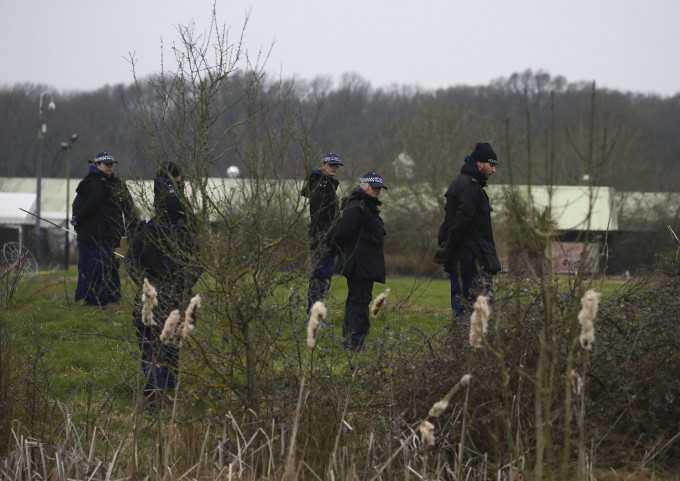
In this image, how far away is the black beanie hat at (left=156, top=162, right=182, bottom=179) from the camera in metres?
5.39

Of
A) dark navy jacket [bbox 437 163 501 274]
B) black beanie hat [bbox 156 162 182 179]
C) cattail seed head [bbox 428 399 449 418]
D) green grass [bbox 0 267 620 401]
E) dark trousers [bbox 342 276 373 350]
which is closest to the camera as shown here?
cattail seed head [bbox 428 399 449 418]

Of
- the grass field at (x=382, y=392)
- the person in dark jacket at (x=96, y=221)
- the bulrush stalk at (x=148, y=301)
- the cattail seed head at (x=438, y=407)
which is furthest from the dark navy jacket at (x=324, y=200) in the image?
the person in dark jacket at (x=96, y=221)

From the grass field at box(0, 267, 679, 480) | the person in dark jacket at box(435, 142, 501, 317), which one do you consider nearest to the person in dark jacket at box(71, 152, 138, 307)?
Answer: the person in dark jacket at box(435, 142, 501, 317)

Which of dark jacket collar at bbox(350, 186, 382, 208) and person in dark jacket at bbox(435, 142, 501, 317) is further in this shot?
dark jacket collar at bbox(350, 186, 382, 208)

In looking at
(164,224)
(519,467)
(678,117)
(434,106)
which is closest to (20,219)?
(434,106)

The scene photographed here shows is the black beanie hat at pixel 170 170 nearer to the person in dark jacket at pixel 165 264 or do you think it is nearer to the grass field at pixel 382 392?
the person in dark jacket at pixel 165 264

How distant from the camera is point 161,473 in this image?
14.5 feet

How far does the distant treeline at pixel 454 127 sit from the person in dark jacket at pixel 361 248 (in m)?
1.08

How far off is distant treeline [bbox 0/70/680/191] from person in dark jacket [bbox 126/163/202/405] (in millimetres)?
3090

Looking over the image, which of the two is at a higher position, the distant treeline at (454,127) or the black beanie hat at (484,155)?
the distant treeline at (454,127)

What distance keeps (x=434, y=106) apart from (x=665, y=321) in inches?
1351

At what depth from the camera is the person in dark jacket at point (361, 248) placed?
757 centimetres

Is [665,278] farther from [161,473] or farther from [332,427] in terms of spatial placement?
[161,473]

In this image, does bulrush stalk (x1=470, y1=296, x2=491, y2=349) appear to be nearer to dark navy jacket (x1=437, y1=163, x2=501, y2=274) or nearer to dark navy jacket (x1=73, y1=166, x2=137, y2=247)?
dark navy jacket (x1=437, y1=163, x2=501, y2=274)
